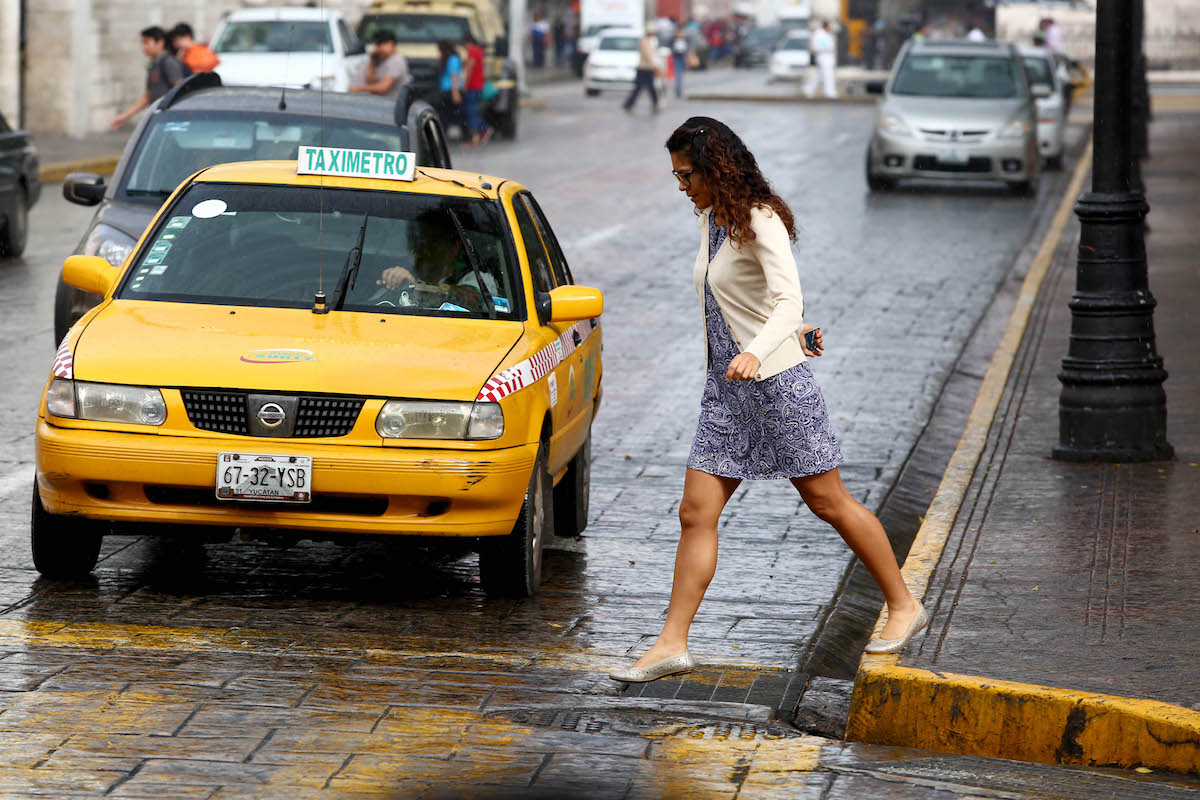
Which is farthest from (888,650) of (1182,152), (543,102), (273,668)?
(543,102)

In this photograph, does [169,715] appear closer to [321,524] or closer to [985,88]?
[321,524]

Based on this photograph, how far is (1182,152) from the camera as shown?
33.6 meters

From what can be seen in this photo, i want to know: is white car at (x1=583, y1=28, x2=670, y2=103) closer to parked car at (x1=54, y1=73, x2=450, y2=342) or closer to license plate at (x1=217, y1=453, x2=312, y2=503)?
parked car at (x1=54, y1=73, x2=450, y2=342)

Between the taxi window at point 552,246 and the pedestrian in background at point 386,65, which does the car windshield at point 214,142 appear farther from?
the pedestrian in background at point 386,65

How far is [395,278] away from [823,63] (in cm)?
4189

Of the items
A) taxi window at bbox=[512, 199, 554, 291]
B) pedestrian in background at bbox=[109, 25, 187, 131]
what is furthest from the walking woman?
pedestrian in background at bbox=[109, 25, 187, 131]

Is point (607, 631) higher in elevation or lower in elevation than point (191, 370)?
lower

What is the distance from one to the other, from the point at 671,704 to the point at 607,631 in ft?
3.22

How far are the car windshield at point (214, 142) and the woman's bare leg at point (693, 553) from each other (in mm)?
5480

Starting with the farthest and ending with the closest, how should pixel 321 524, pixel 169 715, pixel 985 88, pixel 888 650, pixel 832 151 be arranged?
pixel 832 151 < pixel 985 88 < pixel 321 524 < pixel 888 650 < pixel 169 715

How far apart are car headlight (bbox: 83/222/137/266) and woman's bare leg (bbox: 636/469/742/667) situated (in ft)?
16.6

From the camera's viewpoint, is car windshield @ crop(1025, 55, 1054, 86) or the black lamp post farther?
car windshield @ crop(1025, 55, 1054, 86)

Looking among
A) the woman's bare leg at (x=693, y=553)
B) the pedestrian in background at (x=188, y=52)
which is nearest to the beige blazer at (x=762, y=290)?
the woman's bare leg at (x=693, y=553)

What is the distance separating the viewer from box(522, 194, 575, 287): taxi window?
8.82 metres
